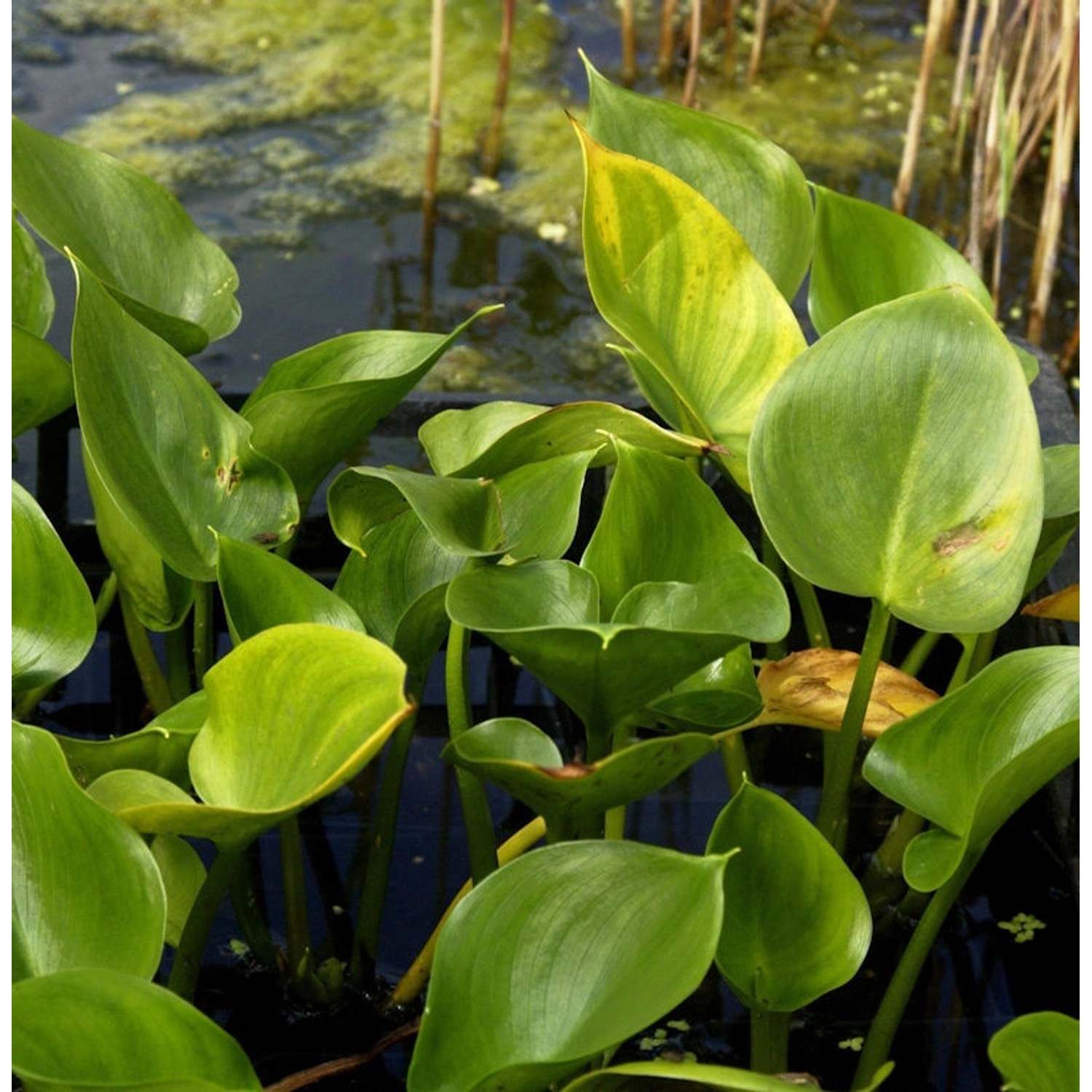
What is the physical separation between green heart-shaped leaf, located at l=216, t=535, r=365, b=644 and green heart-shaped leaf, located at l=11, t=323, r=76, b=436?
17 centimetres

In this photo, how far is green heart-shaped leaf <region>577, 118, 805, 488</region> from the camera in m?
0.75

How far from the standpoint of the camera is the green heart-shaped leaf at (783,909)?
61 cm

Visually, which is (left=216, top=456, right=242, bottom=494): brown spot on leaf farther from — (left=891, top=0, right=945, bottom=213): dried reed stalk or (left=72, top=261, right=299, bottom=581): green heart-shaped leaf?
(left=891, top=0, right=945, bottom=213): dried reed stalk

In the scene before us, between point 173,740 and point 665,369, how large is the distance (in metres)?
0.31

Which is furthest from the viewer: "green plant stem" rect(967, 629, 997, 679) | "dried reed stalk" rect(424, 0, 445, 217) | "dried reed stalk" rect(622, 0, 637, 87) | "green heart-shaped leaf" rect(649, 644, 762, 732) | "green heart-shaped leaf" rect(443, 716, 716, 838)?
"dried reed stalk" rect(622, 0, 637, 87)

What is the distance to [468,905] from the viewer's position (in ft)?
1.82

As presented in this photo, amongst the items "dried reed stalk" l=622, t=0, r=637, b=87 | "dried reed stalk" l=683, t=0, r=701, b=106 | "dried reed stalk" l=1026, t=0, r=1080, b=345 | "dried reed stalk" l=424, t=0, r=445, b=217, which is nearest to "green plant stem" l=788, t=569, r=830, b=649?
"dried reed stalk" l=1026, t=0, r=1080, b=345

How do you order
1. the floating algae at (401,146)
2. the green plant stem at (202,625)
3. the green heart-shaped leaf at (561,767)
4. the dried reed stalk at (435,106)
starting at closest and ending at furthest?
the green heart-shaped leaf at (561,767), the green plant stem at (202,625), the dried reed stalk at (435,106), the floating algae at (401,146)

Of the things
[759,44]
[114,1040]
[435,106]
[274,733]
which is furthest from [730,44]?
[114,1040]

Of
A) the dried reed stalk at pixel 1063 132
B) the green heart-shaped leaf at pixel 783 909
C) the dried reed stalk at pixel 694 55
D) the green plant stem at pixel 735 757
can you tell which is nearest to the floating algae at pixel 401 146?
the dried reed stalk at pixel 694 55

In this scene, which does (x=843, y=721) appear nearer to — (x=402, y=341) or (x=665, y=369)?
(x=665, y=369)

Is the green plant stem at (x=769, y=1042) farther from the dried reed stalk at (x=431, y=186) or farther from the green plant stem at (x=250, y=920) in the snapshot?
the dried reed stalk at (x=431, y=186)

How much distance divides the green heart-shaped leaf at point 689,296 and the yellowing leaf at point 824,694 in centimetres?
10

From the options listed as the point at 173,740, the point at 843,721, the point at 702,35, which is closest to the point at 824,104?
the point at 702,35
